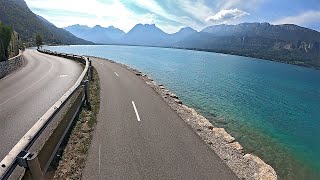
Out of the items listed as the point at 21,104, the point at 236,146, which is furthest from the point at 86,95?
the point at 236,146

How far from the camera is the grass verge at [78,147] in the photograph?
7870 millimetres

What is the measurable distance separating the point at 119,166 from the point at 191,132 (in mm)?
4667

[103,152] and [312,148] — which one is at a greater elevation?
[103,152]

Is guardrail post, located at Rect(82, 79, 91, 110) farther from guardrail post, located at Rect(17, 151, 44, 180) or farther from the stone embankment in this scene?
the stone embankment

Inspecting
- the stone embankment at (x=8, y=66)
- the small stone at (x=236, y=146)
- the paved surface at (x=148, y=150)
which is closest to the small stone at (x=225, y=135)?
the small stone at (x=236, y=146)

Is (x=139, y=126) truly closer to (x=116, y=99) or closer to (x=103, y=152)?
(x=103, y=152)

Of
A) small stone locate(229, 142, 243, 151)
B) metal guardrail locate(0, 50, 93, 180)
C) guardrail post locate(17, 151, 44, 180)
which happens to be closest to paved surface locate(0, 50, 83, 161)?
metal guardrail locate(0, 50, 93, 180)

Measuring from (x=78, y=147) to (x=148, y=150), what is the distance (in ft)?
8.30

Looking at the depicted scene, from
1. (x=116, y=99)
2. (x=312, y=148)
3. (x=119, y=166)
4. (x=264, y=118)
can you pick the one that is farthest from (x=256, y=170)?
(x=264, y=118)

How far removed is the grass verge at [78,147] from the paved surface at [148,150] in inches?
9.9

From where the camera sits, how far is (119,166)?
839 centimetres

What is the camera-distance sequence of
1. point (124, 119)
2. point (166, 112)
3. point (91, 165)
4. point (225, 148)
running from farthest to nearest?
point (166, 112) < point (124, 119) < point (225, 148) < point (91, 165)

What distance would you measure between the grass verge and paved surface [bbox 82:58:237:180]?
9.9 inches

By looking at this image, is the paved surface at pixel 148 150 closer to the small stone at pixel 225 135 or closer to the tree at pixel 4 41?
the small stone at pixel 225 135
